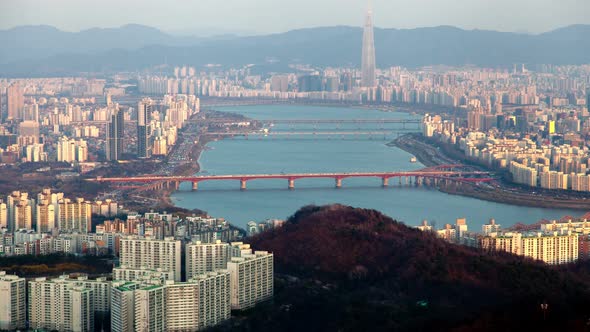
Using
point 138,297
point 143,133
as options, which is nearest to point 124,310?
point 138,297

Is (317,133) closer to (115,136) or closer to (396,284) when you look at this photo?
(115,136)

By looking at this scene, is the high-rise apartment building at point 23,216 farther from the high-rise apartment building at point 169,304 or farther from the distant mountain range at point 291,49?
the distant mountain range at point 291,49

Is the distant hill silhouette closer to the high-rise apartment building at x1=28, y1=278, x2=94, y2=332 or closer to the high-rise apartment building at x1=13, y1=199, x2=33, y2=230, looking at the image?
the high-rise apartment building at x1=28, y1=278, x2=94, y2=332

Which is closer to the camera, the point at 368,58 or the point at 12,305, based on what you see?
the point at 12,305

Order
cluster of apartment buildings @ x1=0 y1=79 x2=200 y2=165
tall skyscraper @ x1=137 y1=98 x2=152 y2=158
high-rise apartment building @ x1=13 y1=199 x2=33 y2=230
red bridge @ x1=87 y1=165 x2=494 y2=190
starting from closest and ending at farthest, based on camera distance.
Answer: high-rise apartment building @ x1=13 y1=199 x2=33 y2=230, red bridge @ x1=87 y1=165 x2=494 y2=190, cluster of apartment buildings @ x1=0 y1=79 x2=200 y2=165, tall skyscraper @ x1=137 y1=98 x2=152 y2=158

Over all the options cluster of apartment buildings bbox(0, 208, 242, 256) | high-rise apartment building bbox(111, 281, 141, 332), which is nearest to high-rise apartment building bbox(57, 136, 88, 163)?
cluster of apartment buildings bbox(0, 208, 242, 256)

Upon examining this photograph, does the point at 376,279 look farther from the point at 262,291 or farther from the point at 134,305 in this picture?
the point at 134,305

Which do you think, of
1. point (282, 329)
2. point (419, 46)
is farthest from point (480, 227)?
point (419, 46)

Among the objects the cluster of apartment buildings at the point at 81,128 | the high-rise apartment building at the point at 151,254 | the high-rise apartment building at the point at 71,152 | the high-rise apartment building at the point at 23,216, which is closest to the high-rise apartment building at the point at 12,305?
the high-rise apartment building at the point at 151,254
